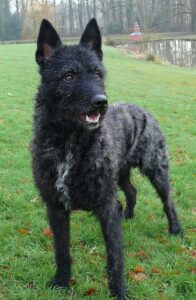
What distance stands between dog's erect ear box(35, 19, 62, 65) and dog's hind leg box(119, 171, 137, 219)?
234cm

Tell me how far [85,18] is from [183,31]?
24.8 metres

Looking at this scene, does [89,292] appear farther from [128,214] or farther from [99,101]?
[99,101]

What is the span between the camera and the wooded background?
73.9m

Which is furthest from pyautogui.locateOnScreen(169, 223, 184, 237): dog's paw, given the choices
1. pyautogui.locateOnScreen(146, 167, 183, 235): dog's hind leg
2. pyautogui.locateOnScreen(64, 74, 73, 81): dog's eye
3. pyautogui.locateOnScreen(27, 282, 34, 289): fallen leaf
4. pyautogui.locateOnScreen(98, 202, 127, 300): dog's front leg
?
pyautogui.locateOnScreen(64, 74, 73, 81): dog's eye

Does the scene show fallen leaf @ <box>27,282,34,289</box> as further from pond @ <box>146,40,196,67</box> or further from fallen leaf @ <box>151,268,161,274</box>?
pond @ <box>146,40,196,67</box>

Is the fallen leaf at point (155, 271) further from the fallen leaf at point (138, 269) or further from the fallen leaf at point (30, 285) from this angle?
the fallen leaf at point (30, 285)

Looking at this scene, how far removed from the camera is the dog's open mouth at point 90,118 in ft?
12.1

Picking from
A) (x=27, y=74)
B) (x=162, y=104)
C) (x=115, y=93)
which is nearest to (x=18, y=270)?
(x=162, y=104)

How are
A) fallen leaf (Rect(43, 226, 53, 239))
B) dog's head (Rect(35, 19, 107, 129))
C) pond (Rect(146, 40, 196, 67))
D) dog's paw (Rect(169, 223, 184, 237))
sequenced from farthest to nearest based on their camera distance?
pond (Rect(146, 40, 196, 67))
dog's paw (Rect(169, 223, 184, 237))
fallen leaf (Rect(43, 226, 53, 239))
dog's head (Rect(35, 19, 107, 129))

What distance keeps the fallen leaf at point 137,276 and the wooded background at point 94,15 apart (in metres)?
67.5

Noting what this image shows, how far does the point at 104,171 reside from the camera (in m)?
4.05

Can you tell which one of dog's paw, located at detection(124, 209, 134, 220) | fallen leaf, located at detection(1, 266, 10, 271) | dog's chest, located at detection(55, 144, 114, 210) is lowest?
fallen leaf, located at detection(1, 266, 10, 271)

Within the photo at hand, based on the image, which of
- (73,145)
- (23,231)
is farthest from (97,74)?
(23,231)

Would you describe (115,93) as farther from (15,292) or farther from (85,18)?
(85,18)
